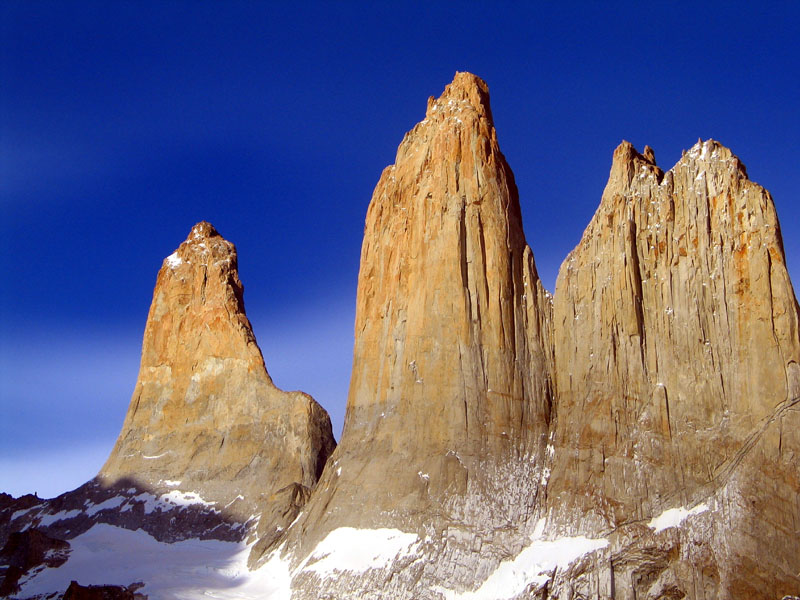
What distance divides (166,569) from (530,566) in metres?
23.7

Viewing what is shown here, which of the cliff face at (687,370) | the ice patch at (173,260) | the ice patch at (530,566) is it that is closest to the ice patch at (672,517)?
the cliff face at (687,370)

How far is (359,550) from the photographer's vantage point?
48.1 m

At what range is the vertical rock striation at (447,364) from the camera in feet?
158

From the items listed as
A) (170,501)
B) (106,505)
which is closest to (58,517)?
(106,505)

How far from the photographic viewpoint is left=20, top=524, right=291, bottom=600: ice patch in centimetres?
5228

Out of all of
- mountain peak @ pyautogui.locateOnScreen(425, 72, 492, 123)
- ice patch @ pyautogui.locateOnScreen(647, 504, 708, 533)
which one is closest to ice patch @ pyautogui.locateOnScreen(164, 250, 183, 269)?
mountain peak @ pyautogui.locateOnScreen(425, 72, 492, 123)

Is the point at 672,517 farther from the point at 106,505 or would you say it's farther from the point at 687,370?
the point at 106,505

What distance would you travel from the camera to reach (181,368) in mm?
77750

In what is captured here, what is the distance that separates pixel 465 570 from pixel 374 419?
37.1ft

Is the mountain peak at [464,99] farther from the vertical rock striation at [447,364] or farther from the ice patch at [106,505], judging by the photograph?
the ice patch at [106,505]

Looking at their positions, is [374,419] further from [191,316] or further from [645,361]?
[191,316]

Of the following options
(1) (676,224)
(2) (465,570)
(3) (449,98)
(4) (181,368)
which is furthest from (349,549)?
(4) (181,368)

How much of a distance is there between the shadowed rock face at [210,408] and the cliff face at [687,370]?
23.6 meters

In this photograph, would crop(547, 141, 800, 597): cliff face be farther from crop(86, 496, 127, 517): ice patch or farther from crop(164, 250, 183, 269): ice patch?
crop(164, 250, 183, 269): ice patch
